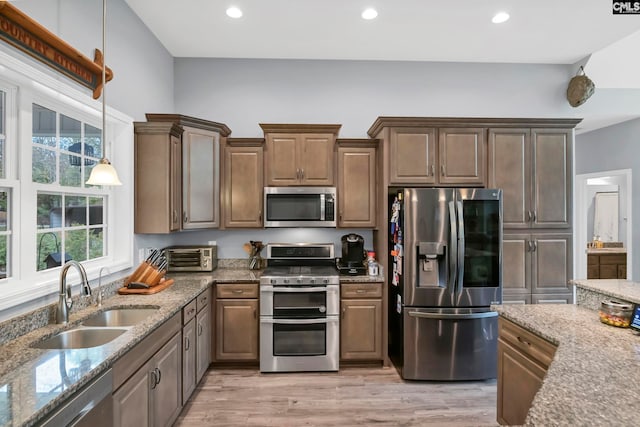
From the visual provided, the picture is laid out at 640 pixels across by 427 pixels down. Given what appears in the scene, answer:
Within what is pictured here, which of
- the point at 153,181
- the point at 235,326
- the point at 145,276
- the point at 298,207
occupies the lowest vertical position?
the point at 235,326

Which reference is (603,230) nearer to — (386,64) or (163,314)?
(386,64)

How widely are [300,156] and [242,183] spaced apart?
0.67m

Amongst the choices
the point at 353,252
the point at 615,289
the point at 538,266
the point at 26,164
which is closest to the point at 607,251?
the point at 538,266

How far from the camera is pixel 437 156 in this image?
10.7ft

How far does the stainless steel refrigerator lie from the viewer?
300 centimetres

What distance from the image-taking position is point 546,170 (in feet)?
10.8

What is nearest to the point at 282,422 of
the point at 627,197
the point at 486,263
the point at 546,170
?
the point at 486,263

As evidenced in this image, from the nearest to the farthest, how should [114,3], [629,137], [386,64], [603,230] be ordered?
[114,3]
[386,64]
[629,137]
[603,230]

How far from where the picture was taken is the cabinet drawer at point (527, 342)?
67.3 inches

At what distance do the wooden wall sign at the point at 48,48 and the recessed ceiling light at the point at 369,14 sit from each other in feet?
6.87

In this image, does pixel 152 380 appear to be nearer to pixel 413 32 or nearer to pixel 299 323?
pixel 299 323

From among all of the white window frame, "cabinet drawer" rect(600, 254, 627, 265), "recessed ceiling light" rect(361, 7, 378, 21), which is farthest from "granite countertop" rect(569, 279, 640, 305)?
"cabinet drawer" rect(600, 254, 627, 265)

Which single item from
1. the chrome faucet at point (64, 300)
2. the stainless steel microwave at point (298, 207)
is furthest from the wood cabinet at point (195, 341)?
the stainless steel microwave at point (298, 207)

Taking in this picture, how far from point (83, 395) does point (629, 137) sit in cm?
623
